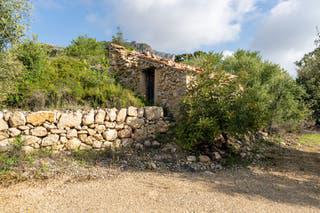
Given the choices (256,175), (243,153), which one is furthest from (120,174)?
(243,153)

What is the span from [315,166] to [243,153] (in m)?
2.31

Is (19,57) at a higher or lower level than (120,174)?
higher

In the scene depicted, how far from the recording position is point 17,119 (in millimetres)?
7977

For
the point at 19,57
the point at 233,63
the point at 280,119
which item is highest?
the point at 233,63

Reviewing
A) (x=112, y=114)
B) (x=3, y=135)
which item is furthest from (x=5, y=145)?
(x=112, y=114)

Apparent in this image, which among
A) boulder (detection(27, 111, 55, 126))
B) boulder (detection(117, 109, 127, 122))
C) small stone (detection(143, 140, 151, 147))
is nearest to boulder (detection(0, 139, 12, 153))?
boulder (detection(27, 111, 55, 126))

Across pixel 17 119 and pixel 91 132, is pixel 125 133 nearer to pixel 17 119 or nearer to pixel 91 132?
pixel 91 132

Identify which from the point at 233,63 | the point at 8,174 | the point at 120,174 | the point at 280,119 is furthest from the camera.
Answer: the point at 233,63

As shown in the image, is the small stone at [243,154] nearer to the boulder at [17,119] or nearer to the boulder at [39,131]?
the boulder at [39,131]

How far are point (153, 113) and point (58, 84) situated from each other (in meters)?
3.81

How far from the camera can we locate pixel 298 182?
7406 millimetres

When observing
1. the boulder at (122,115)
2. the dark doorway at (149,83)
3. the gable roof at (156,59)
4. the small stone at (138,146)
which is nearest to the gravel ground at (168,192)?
the small stone at (138,146)

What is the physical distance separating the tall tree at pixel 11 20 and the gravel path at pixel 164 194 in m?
3.37

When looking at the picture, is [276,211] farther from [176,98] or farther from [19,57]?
[19,57]
